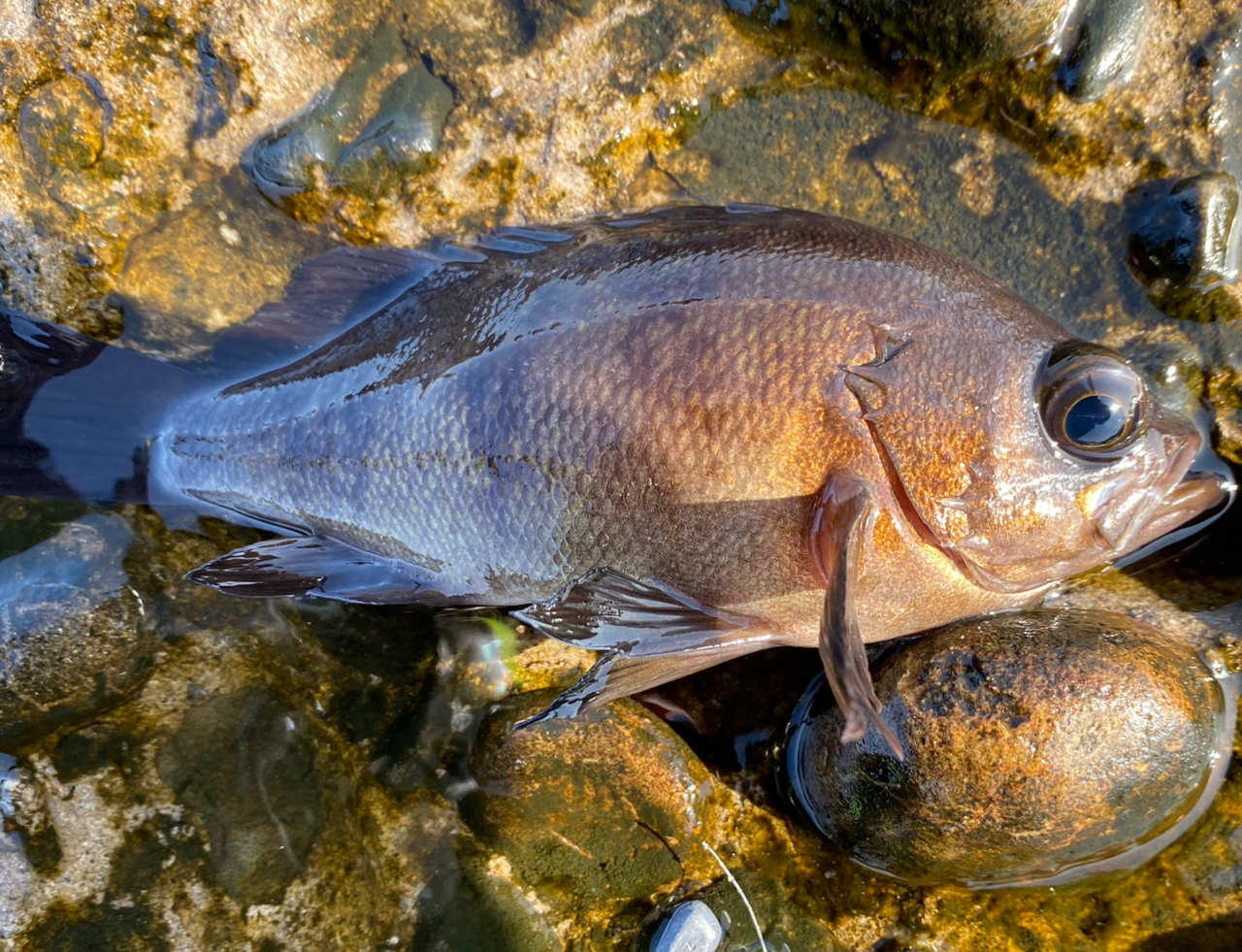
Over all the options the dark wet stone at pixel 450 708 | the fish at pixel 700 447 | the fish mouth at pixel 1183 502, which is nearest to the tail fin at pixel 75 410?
the fish at pixel 700 447

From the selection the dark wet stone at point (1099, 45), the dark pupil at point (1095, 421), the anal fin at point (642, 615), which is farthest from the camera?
the dark wet stone at point (1099, 45)

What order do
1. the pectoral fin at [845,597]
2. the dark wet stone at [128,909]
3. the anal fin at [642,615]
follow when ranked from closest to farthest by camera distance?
the pectoral fin at [845,597]
the anal fin at [642,615]
the dark wet stone at [128,909]

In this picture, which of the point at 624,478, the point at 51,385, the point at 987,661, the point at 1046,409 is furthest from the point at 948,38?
the point at 51,385

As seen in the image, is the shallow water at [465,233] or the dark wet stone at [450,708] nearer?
the shallow water at [465,233]

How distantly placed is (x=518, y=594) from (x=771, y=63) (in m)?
1.92

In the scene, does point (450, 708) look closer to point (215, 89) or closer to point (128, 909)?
point (128, 909)

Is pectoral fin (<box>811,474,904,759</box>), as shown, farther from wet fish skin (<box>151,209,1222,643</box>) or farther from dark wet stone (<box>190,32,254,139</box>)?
dark wet stone (<box>190,32,254,139</box>)

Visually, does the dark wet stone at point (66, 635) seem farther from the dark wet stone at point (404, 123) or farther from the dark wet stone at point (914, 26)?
the dark wet stone at point (914, 26)

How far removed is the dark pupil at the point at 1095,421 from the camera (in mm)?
1924

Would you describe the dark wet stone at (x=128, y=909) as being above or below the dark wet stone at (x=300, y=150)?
below

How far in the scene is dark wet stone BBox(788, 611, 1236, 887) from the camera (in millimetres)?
2148

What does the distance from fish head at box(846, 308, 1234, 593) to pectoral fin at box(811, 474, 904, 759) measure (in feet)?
0.48

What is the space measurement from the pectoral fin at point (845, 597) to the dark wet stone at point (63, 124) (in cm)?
267

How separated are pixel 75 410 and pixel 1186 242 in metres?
3.78
